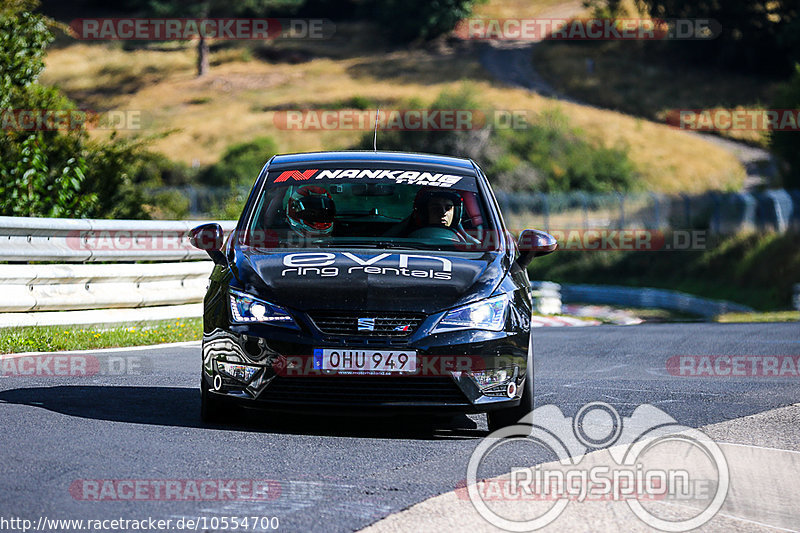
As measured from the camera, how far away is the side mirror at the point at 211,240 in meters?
7.46

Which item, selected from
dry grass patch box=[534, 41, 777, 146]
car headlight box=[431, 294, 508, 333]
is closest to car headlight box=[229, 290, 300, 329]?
car headlight box=[431, 294, 508, 333]

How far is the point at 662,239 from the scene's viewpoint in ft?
129

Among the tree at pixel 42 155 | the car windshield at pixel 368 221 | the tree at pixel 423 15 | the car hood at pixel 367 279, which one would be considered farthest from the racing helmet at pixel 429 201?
the tree at pixel 423 15

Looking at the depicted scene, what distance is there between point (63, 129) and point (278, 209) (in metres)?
9.13

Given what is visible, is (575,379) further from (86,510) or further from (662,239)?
(662,239)

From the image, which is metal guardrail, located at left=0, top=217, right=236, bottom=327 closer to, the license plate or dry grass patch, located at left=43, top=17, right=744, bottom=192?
the license plate

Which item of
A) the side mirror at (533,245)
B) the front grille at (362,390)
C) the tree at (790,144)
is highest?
the side mirror at (533,245)

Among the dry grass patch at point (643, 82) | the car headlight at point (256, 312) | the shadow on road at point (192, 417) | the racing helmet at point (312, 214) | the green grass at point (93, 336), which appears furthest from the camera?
the dry grass patch at point (643, 82)

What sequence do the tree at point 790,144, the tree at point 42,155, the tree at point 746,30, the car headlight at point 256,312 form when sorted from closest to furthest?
the car headlight at point 256,312
the tree at point 42,155
the tree at point 790,144
the tree at point 746,30

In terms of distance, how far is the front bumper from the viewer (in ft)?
21.3

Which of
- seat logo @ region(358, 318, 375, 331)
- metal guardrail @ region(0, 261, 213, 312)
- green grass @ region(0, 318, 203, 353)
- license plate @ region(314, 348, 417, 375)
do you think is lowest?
green grass @ region(0, 318, 203, 353)

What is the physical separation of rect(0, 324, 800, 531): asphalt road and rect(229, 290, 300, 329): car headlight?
63cm

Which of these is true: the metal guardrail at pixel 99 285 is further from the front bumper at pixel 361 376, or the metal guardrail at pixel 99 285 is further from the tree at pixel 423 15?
the tree at pixel 423 15

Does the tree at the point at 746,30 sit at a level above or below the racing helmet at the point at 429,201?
below
